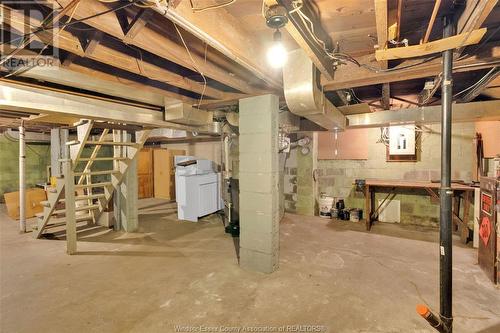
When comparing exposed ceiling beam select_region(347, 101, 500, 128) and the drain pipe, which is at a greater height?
exposed ceiling beam select_region(347, 101, 500, 128)

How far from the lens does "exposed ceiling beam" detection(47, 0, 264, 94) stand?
4.21 feet

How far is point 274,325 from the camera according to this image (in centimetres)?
189

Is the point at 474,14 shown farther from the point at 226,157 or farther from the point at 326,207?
the point at 326,207

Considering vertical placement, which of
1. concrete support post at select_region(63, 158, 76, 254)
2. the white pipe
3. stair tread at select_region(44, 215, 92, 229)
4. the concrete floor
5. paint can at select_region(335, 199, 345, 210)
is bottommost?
the concrete floor

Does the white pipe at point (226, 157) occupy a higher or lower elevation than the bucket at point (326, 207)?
higher

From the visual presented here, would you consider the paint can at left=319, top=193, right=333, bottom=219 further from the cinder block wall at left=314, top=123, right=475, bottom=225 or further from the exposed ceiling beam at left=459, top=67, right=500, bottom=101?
the exposed ceiling beam at left=459, top=67, right=500, bottom=101

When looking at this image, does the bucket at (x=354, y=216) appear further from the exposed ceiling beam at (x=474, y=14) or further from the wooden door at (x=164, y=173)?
the wooden door at (x=164, y=173)

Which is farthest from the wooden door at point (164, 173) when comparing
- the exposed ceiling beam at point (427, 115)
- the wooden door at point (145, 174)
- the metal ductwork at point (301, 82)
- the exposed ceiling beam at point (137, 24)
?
the exposed ceiling beam at point (137, 24)

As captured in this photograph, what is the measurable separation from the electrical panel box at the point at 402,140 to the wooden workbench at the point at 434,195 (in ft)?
2.12

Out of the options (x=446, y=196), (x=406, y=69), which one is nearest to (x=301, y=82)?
(x=406, y=69)

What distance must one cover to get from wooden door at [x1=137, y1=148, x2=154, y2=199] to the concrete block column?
5.39 metres

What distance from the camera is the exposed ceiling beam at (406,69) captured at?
5.73 ft

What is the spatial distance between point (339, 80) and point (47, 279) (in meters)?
3.70

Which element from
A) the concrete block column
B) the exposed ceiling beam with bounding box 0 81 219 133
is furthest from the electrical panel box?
the exposed ceiling beam with bounding box 0 81 219 133
